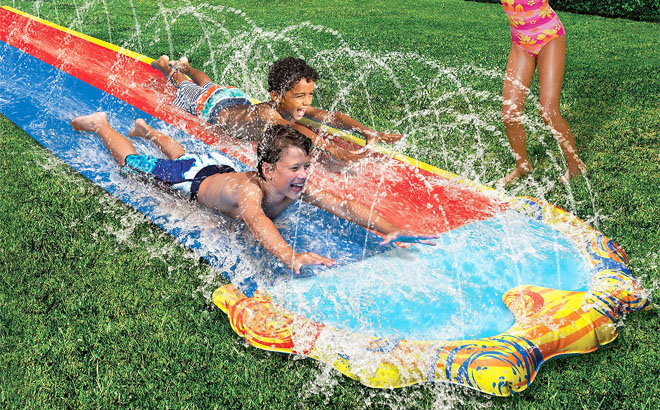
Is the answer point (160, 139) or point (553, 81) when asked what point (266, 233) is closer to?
point (160, 139)

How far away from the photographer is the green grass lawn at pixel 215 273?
8.70 feet

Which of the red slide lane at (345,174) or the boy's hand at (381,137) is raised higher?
the boy's hand at (381,137)

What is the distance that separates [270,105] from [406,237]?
1.64 meters

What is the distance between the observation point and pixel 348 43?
893cm

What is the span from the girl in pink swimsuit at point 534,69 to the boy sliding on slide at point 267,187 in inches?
56.3

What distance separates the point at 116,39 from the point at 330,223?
615 centimetres

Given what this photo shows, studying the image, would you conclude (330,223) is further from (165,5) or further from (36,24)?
(165,5)

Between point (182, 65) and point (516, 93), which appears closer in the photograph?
point (516, 93)

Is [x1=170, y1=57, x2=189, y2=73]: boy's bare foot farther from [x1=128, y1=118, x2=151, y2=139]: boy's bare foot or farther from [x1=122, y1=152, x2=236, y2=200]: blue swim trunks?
[x1=122, y1=152, x2=236, y2=200]: blue swim trunks

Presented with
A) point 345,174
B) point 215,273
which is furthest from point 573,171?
point 215,273

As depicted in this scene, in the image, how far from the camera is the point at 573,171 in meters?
4.60

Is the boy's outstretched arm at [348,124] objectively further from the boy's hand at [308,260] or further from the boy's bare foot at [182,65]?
the boy's hand at [308,260]

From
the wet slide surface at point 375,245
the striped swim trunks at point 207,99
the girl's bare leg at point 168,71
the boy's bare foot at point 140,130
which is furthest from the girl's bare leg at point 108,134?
the girl's bare leg at point 168,71

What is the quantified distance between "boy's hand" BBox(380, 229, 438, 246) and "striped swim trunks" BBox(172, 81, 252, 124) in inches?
89.4
